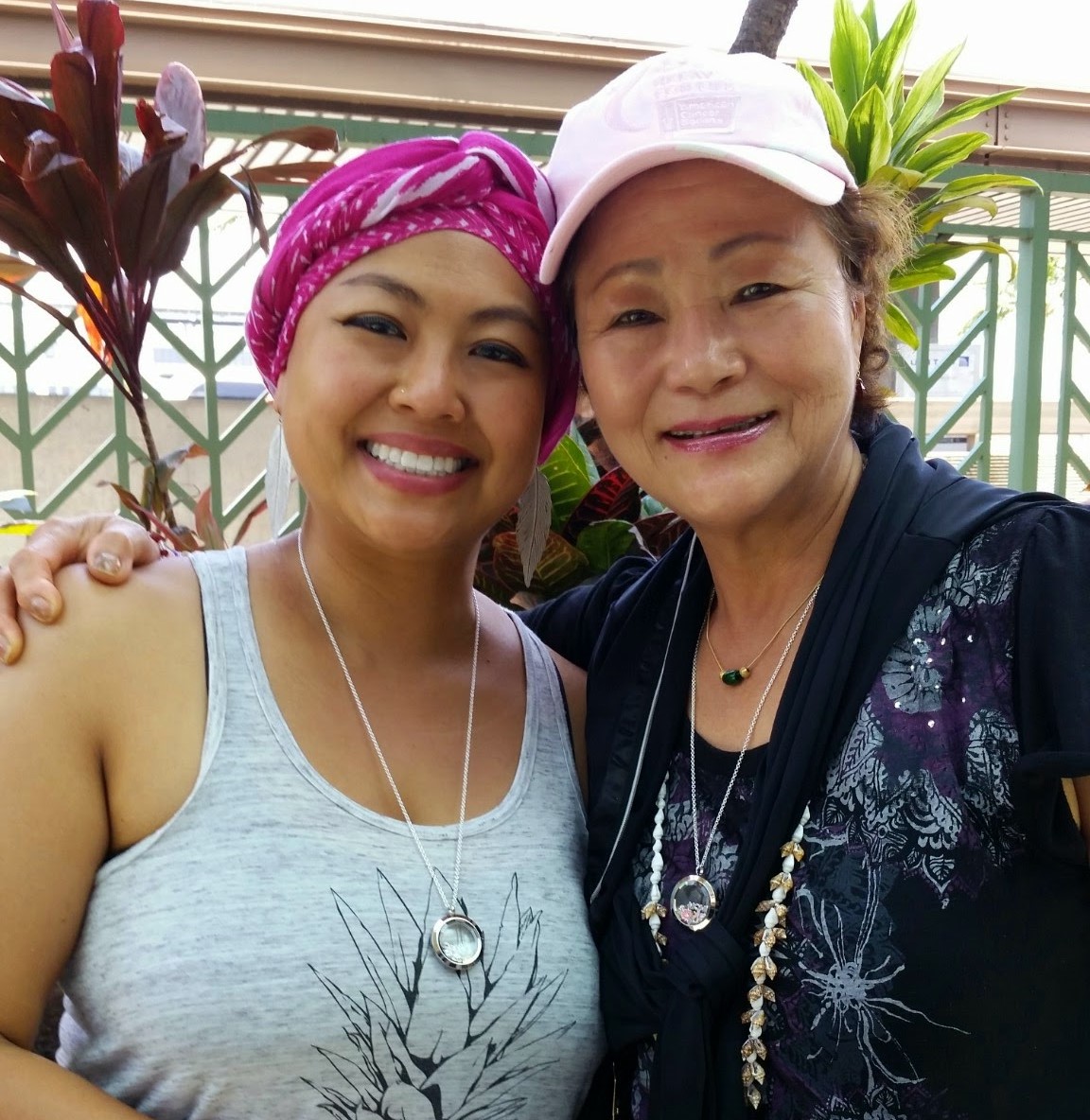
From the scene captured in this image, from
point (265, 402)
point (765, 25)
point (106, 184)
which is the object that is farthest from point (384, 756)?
point (265, 402)

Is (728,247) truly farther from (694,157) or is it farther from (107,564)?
(107,564)

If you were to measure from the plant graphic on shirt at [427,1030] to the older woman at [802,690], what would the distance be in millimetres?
143

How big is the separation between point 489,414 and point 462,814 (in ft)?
1.92

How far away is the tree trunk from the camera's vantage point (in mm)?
2555

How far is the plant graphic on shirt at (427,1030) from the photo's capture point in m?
1.29

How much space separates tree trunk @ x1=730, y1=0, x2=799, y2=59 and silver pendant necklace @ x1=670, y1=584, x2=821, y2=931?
171cm

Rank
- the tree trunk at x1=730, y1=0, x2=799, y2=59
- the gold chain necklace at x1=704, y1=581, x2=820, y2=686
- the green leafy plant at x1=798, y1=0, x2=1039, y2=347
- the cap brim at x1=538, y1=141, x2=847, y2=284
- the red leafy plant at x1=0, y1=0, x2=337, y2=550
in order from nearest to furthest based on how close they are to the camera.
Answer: the cap brim at x1=538, y1=141, x2=847, y2=284
the gold chain necklace at x1=704, y1=581, x2=820, y2=686
the red leafy plant at x1=0, y1=0, x2=337, y2=550
the tree trunk at x1=730, y1=0, x2=799, y2=59
the green leafy plant at x1=798, y1=0, x2=1039, y2=347

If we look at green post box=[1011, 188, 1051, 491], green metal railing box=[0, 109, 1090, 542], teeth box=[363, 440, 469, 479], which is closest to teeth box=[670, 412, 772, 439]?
teeth box=[363, 440, 469, 479]

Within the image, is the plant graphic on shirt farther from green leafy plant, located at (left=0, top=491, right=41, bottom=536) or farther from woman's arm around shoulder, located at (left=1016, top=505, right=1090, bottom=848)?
green leafy plant, located at (left=0, top=491, right=41, bottom=536)

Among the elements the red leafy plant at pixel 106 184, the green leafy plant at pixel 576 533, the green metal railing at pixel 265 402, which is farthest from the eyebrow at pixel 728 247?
the green metal railing at pixel 265 402

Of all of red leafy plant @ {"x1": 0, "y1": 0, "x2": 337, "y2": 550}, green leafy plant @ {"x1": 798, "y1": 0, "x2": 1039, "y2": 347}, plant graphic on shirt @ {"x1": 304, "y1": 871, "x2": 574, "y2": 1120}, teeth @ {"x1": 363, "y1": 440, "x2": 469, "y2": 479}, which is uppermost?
green leafy plant @ {"x1": 798, "y1": 0, "x2": 1039, "y2": 347}

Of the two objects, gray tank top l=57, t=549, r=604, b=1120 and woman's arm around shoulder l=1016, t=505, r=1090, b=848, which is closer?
woman's arm around shoulder l=1016, t=505, r=1090, b=848

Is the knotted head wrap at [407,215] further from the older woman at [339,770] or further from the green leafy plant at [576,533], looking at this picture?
the green leafy plant at [576,533]

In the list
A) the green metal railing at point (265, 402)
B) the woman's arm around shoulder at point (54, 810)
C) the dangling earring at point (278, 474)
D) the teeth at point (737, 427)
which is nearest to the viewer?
the woman's arm around shoulder at point (54, 810)
